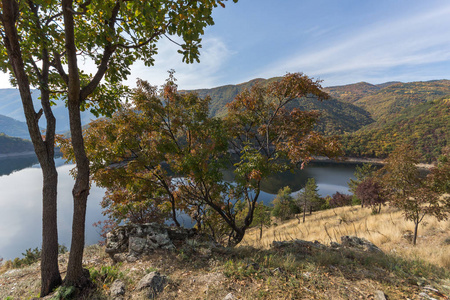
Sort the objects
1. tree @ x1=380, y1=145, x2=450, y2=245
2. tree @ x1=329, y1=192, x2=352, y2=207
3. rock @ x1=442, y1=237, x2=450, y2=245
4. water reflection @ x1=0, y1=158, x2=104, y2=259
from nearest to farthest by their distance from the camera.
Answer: tree @ x1=380, y1=145, x2=450, y2=245
rock @ x1=442, y1=237, x2=450, y2=245
water reflection @ x1=0, y1=158, x2=104, y2=259
tree @ x1=329, y1=192, x2=352, y2=207

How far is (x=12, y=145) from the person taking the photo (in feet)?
408

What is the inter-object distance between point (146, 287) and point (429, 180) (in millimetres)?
11146

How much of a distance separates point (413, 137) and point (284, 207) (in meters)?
106

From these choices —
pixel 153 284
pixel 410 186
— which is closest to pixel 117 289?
pixel 153 284

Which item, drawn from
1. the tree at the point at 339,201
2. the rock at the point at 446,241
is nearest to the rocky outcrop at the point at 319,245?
the rock at the point at 446,241

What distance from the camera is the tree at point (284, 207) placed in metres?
31.6

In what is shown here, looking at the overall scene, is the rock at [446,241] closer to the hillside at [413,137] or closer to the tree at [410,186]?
the tree at [410,186]

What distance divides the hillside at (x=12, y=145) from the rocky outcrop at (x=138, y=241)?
18312 centimetres

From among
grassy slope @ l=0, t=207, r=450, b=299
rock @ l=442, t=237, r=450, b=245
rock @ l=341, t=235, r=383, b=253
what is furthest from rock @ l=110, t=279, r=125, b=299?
rock @ l=442, t=237, r=450, b=245

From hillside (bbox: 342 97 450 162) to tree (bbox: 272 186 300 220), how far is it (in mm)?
56142

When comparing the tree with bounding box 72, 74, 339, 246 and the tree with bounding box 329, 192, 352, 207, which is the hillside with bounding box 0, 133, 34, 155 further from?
the tree with bounding box 329, 192, 352, 207

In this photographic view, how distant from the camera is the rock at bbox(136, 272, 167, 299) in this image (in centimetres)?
330

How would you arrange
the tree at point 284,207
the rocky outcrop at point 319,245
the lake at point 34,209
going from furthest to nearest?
the tree at point 284,207 < the lake at point 34,209 < the rocky outcrop at point 319,245

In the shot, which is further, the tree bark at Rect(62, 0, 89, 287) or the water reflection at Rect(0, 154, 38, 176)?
the water reflection at Rect(0, 154, 38, 176)
